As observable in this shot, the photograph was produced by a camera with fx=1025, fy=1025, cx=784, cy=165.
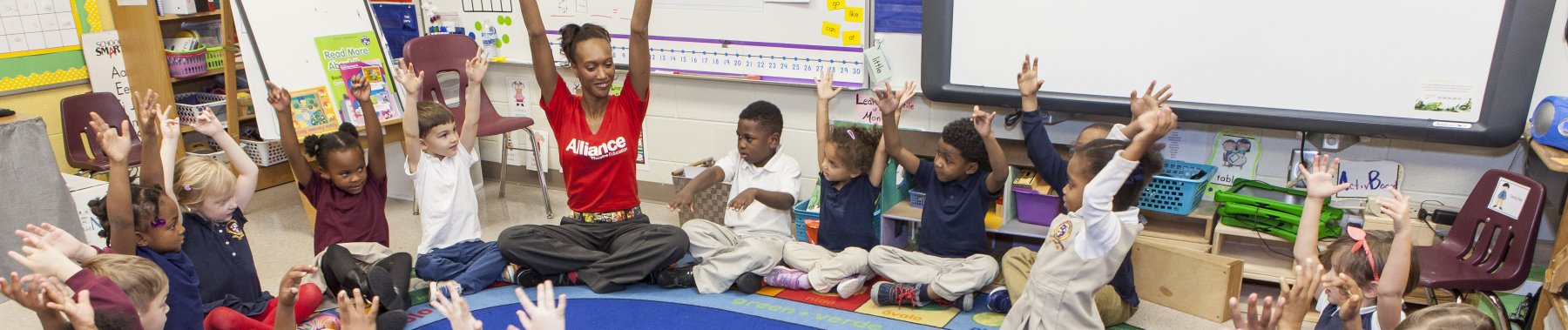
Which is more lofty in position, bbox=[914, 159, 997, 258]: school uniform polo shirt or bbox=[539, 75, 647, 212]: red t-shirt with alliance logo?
bbox=[539, 75, 647, 212]: red t-shirt with alliance logo

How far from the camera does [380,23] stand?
4.48 metres

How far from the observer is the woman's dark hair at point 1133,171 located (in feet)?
7.72

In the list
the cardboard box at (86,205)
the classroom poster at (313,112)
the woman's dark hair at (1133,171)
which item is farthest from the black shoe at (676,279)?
the cardboard box at (86,205)

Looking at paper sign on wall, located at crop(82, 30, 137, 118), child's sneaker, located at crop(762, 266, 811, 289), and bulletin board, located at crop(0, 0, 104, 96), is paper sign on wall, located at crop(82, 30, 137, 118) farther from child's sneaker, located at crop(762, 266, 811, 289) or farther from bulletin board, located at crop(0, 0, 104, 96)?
child's sneaker, located at crop(762, 266, 811, 289)

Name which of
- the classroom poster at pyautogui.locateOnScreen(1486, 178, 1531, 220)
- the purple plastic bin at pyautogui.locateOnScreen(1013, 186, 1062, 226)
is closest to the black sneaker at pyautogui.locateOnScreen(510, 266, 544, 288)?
the purple plastic bin at pyautogui.locateOnScreen(1013, 186, 1062, 226)

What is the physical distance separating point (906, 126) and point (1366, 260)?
1754 mm

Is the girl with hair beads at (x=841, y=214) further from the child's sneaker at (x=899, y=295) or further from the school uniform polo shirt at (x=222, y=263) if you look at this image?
the school uniform polo shirt at (x=222, y=263)

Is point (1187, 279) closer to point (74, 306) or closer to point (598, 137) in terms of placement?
point (598, 137)

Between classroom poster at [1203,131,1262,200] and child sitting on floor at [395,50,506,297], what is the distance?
7.57 feet

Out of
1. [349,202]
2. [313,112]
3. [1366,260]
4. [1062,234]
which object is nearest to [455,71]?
[313,112]

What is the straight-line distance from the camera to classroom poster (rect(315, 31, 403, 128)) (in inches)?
160

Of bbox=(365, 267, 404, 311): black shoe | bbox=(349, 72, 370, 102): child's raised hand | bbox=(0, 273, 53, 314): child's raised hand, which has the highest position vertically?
bbox=(349, 72, 370, 102): child's raised hand

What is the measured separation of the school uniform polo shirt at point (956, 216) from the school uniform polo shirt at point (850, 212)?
202 mm

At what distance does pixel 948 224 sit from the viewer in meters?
3.12
